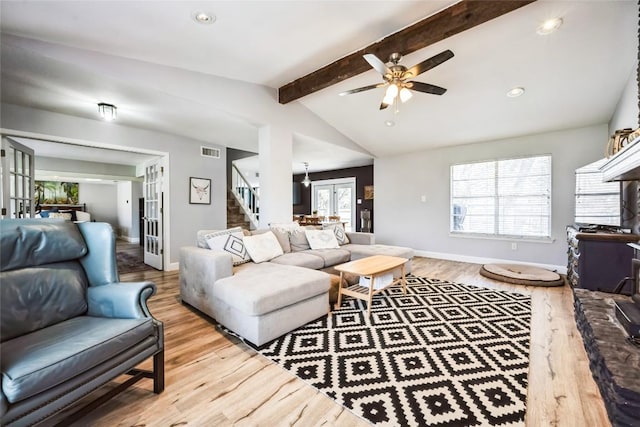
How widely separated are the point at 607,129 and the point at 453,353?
456cm

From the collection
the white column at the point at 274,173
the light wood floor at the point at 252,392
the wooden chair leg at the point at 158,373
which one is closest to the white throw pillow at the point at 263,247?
the white column at the point at 274,173

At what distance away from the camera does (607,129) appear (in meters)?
4.07

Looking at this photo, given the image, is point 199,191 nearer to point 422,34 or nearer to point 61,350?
point 61,350

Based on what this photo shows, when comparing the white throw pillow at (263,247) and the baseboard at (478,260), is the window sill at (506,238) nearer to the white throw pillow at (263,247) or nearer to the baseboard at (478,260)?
the baseboard at (478,260)

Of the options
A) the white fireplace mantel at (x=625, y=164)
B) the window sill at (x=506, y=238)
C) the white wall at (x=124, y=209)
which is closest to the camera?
the white fireplace mantel at (x=625, y=164)

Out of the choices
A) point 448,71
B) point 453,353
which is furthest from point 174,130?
point 453,353

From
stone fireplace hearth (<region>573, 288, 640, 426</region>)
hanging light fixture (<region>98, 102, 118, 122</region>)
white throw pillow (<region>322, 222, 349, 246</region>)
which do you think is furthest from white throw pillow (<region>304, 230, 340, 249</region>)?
hanging light fixture (<region>98, 102, 118, 122</region>)

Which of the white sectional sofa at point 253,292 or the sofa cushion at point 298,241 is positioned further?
the sofa cushion at point 298,241

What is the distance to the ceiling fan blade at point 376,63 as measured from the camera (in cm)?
241

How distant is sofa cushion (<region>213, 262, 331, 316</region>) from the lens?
2.04 m

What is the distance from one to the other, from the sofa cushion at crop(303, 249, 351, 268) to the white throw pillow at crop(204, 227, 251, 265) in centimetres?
96

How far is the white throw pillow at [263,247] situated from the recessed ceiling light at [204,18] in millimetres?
2130

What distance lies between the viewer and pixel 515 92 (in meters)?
3.54

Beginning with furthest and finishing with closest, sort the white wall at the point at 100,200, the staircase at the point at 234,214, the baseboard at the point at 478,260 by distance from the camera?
the white wall at the point at 100,200 < the staircase at the point at 234,214 < the baseboard at the point at 478,260
